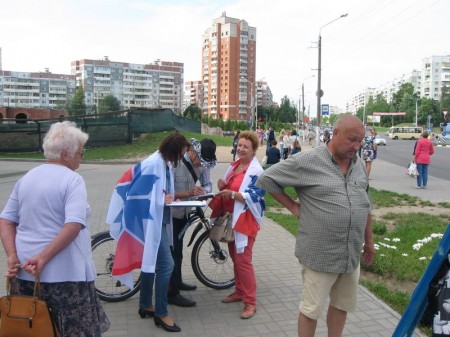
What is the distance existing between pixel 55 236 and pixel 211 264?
2.56m

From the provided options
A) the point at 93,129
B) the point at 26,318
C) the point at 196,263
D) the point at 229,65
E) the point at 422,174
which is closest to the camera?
the point at 26,318

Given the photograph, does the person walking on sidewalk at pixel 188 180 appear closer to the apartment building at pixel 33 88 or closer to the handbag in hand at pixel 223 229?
the handbag in hand at pixel 223 229

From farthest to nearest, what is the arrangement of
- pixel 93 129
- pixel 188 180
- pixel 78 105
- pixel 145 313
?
pixel 78 105 → pixel 93 129 → pixel 188 180 → pixel 145 313

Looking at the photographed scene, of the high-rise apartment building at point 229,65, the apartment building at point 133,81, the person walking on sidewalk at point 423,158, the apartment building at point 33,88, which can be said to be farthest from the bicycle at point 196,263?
the apartment building at point 33,88

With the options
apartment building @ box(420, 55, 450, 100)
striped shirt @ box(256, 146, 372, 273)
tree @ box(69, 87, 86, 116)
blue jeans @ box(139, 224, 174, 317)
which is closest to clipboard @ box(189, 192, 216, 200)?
blue jeans @ box(139, 224, 174, 317)

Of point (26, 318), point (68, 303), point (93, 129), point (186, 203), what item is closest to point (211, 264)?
point (186, 203)

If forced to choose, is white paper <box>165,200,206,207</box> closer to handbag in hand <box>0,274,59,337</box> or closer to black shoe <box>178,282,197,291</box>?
black shoe <box>178,282,197,291</box>

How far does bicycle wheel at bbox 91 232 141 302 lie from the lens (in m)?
4.51

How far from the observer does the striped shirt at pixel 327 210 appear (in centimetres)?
297

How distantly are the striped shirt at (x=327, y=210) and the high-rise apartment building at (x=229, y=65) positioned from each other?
116 m

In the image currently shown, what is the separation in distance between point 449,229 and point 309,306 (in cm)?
113

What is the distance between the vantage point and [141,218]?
3.78 meters

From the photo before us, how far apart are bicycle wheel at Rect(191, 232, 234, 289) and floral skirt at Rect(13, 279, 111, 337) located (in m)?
2.14

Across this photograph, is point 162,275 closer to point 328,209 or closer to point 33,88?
point 328,209
